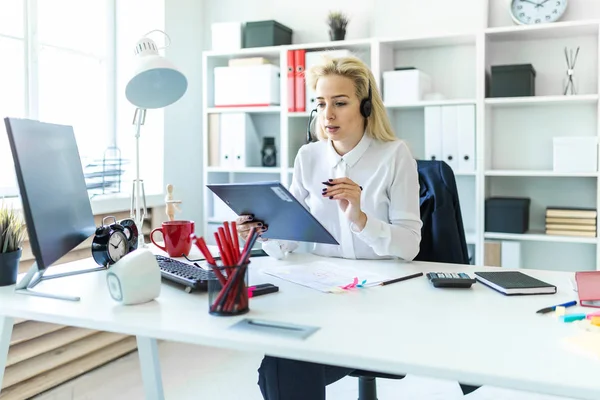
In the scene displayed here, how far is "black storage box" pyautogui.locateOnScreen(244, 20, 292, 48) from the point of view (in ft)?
11.0

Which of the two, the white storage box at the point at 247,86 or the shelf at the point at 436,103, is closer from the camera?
the shelf at the point at 436,103

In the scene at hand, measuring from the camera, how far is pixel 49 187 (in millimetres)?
1338

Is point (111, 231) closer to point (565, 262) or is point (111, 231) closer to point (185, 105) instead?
point (185, 105)

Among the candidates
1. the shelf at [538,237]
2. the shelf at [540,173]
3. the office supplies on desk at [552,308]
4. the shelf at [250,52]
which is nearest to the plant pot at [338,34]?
the shelf at [250,52]

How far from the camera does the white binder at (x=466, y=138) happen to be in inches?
116

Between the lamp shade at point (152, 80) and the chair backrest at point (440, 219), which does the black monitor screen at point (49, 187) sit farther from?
the chair backrest at point (440, 219)

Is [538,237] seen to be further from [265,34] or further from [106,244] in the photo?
[106,244]

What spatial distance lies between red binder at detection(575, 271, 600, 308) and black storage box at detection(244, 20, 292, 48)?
2428mm

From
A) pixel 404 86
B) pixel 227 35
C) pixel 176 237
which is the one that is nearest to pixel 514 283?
pixel 176 237

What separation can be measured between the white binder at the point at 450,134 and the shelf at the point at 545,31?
422 mm

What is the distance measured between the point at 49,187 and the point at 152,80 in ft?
1.90

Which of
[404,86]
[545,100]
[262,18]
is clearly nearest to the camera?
[545,100]

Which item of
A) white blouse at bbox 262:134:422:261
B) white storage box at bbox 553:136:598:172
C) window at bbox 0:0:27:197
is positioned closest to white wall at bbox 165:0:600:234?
white storage box at bbox 553:136:598:172

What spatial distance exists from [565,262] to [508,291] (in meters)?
2.04
